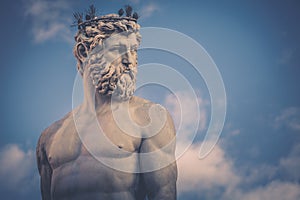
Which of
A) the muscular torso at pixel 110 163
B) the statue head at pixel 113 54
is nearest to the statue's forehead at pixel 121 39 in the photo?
the statue head at pixel 113 54

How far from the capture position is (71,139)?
4.06 meters

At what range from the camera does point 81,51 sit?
13.5 feet

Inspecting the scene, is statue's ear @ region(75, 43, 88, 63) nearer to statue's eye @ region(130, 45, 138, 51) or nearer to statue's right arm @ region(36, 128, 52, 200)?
statue's eye @ region(130, 45, 138, 51)

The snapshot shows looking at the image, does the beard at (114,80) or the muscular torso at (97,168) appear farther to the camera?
the beard at (114,80)

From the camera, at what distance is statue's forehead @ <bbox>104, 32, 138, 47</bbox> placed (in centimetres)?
397

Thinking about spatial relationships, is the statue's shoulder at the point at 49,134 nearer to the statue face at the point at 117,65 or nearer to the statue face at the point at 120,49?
the statue face at the point at 117,65

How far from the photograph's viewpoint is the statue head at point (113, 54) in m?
3.97

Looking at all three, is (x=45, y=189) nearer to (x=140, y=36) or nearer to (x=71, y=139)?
(x=71, y=139)

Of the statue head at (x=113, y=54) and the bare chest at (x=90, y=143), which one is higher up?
the statue head at (x=113, y=54)

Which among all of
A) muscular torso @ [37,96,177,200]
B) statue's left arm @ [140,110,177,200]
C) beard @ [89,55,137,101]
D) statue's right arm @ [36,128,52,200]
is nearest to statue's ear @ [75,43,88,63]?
beard @ [89,55,137,101]

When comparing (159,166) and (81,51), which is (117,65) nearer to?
(81,51)

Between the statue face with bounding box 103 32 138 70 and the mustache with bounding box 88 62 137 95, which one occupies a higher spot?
the statue face with bounding box 103 32 138 70

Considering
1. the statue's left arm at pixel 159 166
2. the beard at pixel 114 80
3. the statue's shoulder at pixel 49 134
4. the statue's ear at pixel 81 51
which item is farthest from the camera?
the statue's shoulder at pixel 49 134

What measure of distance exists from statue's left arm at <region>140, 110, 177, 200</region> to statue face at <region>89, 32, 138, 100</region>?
14.6 inches
